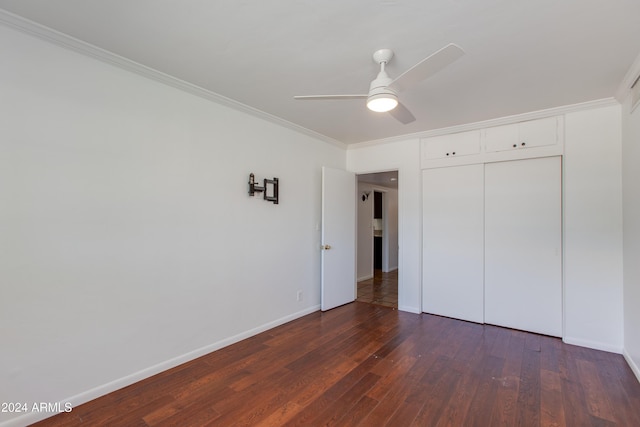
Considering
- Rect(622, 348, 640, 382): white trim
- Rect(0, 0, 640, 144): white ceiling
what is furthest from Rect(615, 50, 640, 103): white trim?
Rect(622, 348, 640, 382): white trim

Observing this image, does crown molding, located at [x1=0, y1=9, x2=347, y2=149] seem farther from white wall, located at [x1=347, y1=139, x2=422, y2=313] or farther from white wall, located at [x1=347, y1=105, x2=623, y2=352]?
white wall, located at [x1=347, y1=105, x2=623, y2=352]

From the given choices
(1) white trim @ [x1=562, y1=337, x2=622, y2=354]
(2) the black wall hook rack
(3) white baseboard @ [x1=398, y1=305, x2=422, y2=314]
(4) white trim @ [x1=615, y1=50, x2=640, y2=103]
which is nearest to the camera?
(4) white trim @ [x1=615, y1=50, x2=640, y2=103]

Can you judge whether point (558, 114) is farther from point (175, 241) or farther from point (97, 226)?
point (97, 226)

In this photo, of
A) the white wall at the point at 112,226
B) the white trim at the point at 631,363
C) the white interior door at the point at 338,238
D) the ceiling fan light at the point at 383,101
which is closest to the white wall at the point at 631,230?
the white trim at the point at 631,363

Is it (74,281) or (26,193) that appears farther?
(74,281)

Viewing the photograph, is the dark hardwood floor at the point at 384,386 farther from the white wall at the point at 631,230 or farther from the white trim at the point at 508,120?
the white trim at the point at 508,120

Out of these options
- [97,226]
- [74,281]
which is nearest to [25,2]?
[97,226]

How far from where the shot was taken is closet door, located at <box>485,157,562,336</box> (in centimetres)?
334

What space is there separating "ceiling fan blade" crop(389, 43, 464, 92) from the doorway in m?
3.36

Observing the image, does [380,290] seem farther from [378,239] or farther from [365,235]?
[378,239]

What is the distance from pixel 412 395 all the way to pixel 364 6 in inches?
105

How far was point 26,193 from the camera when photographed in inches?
74.7

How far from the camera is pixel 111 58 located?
2229mm

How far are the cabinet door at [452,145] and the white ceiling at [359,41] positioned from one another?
2.85 feet
